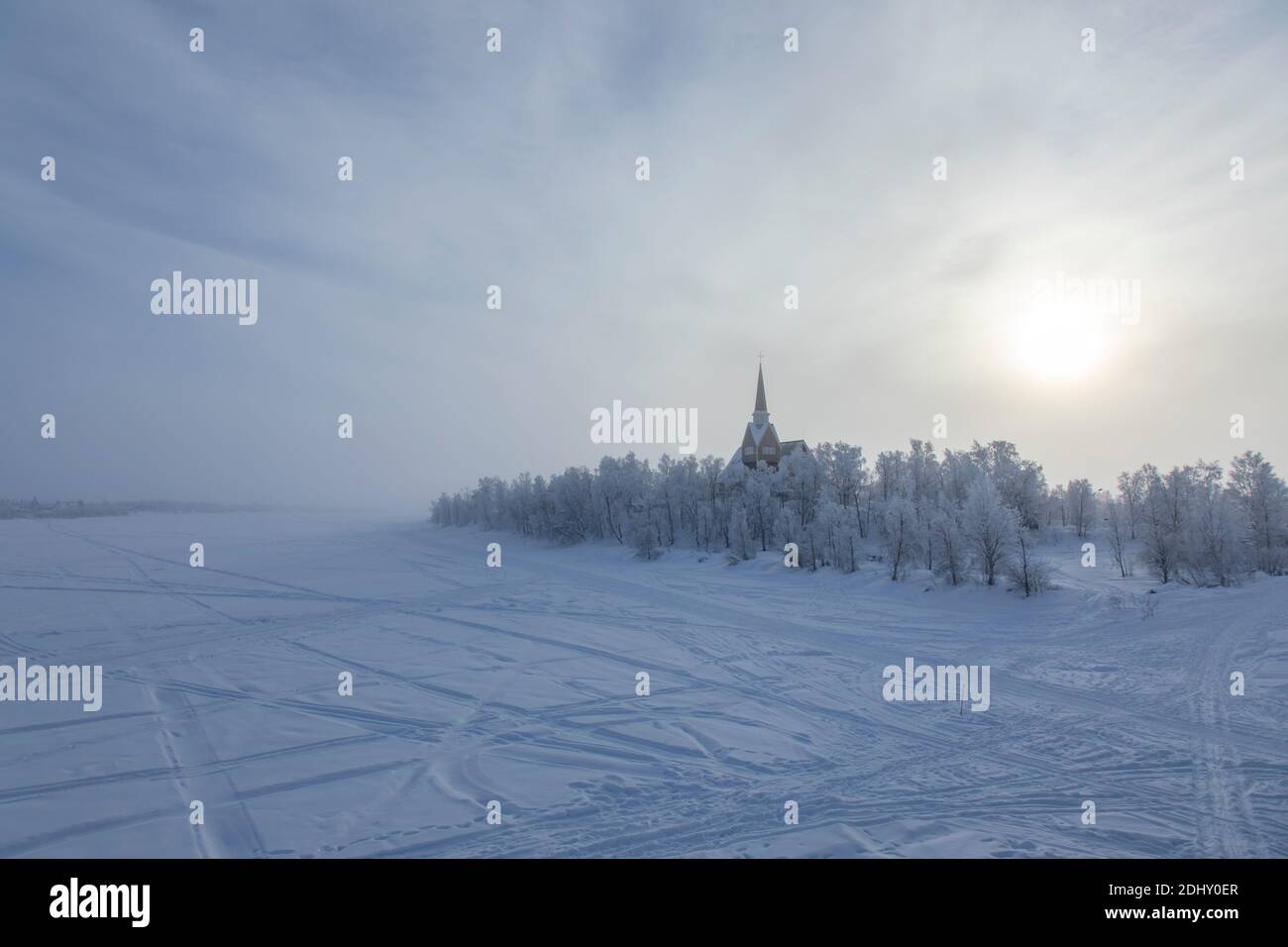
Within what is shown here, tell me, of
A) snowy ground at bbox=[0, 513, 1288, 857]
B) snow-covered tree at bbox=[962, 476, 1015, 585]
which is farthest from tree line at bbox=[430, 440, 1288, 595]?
snowy ground at bbox=[0, 513, 1288, 857]

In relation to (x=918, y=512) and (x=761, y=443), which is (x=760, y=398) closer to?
(x=761, y=443)

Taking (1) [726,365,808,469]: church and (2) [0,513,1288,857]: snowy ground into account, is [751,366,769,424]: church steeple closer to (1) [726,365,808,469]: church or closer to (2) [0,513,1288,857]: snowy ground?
(1) [726,365,808,469]: church

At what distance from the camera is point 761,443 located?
286 feet

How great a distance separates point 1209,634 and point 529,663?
72.1 feet

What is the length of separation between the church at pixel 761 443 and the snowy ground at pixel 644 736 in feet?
203

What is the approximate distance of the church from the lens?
283ft

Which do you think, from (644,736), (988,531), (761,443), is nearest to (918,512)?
(988,531)

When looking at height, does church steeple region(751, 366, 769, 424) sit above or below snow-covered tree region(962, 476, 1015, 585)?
above

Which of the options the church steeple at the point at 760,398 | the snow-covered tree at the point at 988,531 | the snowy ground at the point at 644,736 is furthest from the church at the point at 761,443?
the snowy ground at the point at 644,736

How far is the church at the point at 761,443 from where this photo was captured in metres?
86.4

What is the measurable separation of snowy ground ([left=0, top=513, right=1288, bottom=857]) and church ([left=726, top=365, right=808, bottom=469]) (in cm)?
6181

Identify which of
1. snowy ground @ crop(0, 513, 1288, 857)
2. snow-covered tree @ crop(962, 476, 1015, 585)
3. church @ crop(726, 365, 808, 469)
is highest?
church @ crop(726, 365, 808, 469)

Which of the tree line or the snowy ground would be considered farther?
the tree line

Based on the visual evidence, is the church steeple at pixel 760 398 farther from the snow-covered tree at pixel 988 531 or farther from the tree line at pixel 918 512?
the snow-covered tree at pixel 988 531
